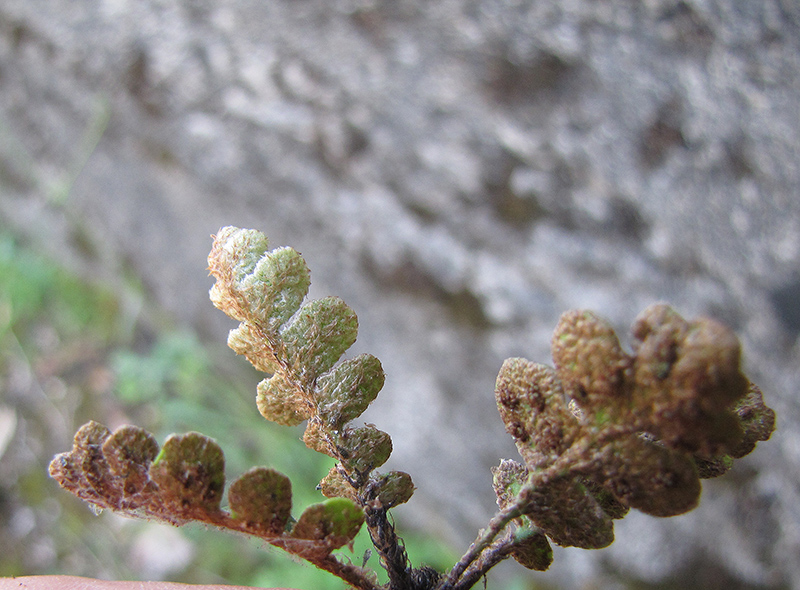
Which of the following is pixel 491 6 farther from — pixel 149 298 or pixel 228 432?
pixel 149 298

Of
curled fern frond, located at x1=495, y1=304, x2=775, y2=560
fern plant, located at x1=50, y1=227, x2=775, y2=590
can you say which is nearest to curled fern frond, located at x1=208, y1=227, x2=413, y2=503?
fern plant, located at x1=50, y1=227, x2=775, y2=590

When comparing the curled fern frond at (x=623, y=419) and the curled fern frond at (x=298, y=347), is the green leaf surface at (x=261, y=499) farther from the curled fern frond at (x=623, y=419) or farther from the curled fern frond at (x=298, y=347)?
the curled fern frond at (x=623, y=419)

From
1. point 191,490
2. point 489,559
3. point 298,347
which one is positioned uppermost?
point 298,347

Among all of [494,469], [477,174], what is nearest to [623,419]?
[494,469]

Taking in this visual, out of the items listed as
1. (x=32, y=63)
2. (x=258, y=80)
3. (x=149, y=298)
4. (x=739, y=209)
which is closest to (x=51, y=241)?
(x=149, y=298)

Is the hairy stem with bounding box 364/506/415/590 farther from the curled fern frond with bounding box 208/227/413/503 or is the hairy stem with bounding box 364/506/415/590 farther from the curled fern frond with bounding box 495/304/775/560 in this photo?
the curled fern frond with bounding box 495/304/775/560

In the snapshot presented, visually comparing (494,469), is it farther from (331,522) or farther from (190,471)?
(190,471)

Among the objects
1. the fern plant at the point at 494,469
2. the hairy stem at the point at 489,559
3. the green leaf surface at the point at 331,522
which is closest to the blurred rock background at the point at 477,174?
the fern plant at the point at 494,469
